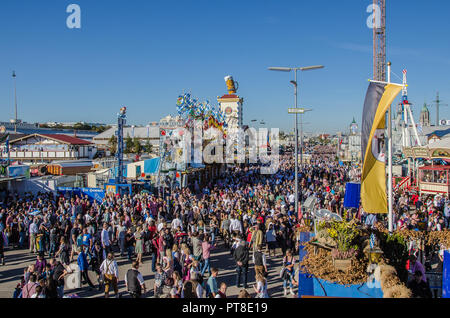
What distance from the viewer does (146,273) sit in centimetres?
999

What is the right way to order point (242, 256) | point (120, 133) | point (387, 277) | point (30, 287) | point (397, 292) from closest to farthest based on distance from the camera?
point (397, 292), point (387, 277), point (30, 287), point (242, 256), point (120, 133)

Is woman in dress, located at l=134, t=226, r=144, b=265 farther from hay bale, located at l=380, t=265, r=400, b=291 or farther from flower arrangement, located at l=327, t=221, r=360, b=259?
hay bale, located at l=380, t=265, r=400, b=291

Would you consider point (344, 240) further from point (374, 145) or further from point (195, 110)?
point (195, 110)

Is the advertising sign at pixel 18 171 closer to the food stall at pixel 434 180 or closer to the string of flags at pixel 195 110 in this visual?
the string of flags at pixel 195 110

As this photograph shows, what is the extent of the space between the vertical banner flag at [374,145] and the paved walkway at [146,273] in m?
3.04

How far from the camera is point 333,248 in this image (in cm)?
618

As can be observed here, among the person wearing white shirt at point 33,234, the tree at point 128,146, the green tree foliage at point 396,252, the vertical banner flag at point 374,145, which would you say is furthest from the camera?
the tree at point 128,146

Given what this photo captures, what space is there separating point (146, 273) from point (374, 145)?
274 inches

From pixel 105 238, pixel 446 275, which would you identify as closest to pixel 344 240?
pixel 446 275

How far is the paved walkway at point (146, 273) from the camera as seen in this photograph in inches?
339

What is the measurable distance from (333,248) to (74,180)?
23.3m

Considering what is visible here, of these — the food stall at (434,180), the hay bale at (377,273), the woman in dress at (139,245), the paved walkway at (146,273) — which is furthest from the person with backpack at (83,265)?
the food stall at (434,180)
